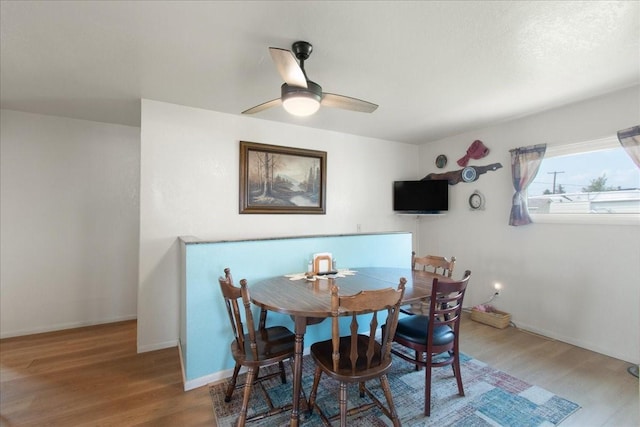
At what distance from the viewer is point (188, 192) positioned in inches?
120

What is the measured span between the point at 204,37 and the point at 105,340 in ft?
10.6

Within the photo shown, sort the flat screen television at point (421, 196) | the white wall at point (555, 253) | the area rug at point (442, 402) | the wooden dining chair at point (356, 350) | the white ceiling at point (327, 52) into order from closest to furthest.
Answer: the wooden dining chair at point (356, 350), the white ceiling at point (327, 52), the area rug at point (442, 402), the white wall at point (555, 253), the flat screen television at point (421, 196)

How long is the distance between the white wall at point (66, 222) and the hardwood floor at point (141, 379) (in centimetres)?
37

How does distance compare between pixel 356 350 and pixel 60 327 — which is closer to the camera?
pixel 356 350

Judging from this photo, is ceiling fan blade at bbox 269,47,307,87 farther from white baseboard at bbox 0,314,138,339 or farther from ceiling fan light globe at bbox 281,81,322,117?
white baseboard at bbox 0,314,138,339

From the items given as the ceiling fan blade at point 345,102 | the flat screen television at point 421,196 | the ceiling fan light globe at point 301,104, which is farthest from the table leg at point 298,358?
the flat screen television at point 421,196

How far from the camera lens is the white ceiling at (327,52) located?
161 centimetres

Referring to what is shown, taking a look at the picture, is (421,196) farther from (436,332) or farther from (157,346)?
(157,346)

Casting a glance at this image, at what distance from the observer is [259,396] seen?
205 centimetres

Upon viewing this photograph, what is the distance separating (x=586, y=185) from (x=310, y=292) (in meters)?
3.11

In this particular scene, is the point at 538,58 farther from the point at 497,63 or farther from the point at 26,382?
the point at 26,382

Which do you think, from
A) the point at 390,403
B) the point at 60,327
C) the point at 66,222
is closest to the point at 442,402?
the point at 390,403

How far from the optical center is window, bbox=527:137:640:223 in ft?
8.58

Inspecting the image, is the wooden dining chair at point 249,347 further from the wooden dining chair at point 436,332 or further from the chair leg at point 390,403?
the wooden dining chair at point 436,332
